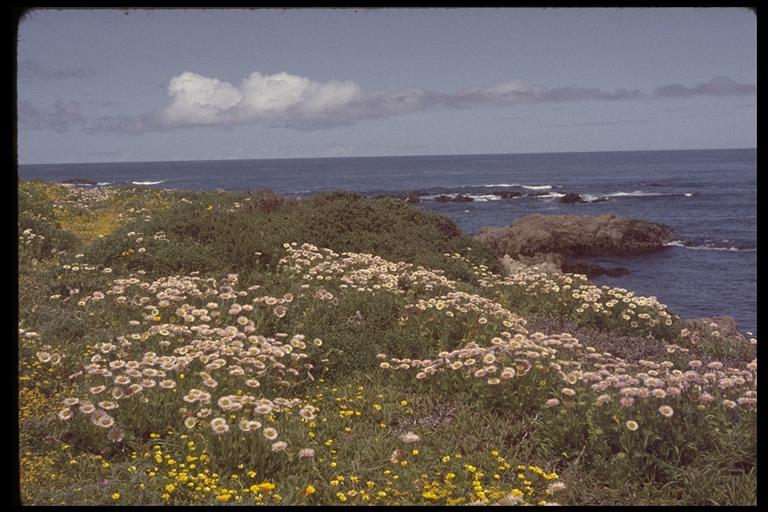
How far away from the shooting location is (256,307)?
26.8 feet

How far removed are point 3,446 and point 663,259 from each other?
30.7 meters

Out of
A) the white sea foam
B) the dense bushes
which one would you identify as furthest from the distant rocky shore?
the dense bushes

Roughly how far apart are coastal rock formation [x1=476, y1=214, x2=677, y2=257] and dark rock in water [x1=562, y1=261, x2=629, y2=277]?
2.84 metres

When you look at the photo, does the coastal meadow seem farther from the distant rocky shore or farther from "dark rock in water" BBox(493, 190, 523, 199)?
"dark rock in water" BBox(493, 190, 523, 199)

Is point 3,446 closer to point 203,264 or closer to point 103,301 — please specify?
point 103,301

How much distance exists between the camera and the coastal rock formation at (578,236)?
100 ft

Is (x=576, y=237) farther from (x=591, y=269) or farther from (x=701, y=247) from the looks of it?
(x=701, y=247)

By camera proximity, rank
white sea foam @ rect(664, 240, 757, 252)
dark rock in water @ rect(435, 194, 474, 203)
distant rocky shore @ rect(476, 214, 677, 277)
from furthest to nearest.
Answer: dark rock in water @ rect(435, 194, 474, 203) < white sea foam @ rect(664, 240, 757, 252) < distant rocky shore @ rect(476, 214, 677, 277)

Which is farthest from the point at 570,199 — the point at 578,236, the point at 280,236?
the point at 280,236

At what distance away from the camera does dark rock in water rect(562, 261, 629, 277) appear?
26203 mm

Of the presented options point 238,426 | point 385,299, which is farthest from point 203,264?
point 238,426

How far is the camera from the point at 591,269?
27.0 m

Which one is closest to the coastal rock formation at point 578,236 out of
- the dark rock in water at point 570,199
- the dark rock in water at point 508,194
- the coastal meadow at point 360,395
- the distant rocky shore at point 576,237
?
the distant rocky shore at point 576,237

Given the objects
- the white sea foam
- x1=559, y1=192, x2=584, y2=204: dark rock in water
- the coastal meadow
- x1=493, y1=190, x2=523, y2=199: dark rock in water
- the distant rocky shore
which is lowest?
the coastal meadow
